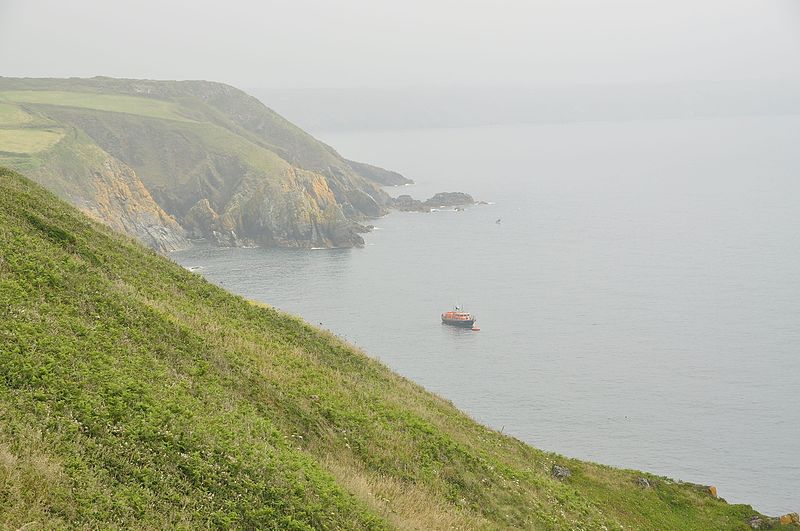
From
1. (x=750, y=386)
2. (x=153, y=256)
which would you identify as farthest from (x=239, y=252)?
(x=153, y=256)

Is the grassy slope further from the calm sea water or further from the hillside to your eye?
the hillside

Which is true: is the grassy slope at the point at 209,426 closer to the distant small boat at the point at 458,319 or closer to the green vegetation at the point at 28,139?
the distant small boat at the point at 458,319

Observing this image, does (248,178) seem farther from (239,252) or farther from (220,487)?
(220,487)

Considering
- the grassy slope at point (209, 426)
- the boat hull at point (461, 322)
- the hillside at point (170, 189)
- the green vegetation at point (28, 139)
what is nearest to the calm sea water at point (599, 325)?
the boat hull at point (461, 322)

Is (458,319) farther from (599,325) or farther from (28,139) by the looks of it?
(28,139)

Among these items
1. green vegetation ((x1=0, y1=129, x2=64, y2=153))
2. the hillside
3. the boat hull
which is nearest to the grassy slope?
the boat hull

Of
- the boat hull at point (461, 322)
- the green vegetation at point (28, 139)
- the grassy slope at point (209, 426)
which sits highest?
the green vegetation at point (28, 139)

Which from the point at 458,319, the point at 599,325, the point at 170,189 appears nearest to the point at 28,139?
the point at 170,189
